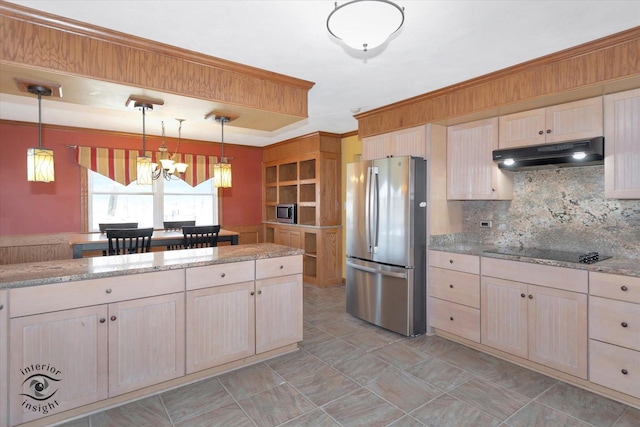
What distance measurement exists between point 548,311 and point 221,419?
2468 millimetres

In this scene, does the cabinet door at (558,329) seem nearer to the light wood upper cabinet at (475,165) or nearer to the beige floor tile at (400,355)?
the beige floor tile at (400,355)

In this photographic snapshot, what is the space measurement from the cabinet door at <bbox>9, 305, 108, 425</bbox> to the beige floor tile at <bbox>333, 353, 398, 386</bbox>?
5.57ft

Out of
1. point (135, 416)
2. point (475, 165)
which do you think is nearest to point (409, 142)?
point (475, 165)

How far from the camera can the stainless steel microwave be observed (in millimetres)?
5824

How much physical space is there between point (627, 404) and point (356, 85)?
10.2 feet

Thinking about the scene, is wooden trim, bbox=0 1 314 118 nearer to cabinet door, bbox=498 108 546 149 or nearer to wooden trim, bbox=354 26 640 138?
wooden trim, bbox=354 26 640 138

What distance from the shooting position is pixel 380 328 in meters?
3.66

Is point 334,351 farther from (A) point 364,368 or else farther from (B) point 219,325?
(B) point 219,325

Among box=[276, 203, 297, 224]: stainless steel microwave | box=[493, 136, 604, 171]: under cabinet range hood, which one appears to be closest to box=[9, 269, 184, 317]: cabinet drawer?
box=[493, 136, 604, 171]: under cabinet range hood

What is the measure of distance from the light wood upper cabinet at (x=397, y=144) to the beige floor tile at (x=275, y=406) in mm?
2498

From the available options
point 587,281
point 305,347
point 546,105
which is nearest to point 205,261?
point 305,347

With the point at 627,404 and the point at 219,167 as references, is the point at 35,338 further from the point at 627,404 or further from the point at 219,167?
the point at 627,404

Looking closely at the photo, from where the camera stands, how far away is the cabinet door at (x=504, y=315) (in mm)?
2740

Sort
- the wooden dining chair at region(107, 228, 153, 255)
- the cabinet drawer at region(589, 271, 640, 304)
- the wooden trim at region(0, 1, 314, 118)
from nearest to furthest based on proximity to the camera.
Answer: the wooden trim at region(0, 1, 314, 118) < the cabinet drawer at region(589, 271, 640, 304) < the wooden dining chair at region(107, 228, 153, 255)
